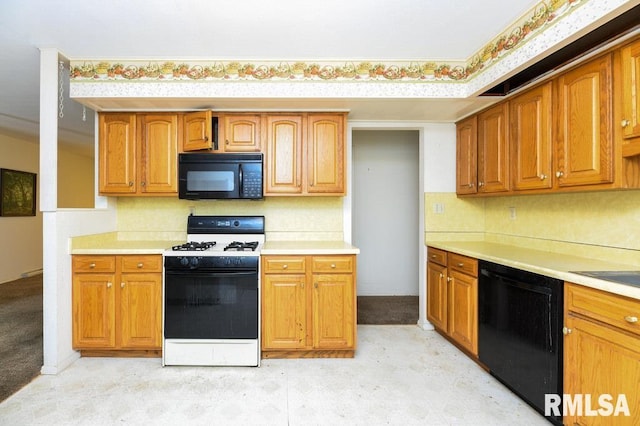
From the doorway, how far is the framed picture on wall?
549 cm

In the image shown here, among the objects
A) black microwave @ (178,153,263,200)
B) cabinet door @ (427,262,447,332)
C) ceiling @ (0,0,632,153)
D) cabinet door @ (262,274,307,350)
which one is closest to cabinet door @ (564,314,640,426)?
cabinet door @ (427,262,447,332)

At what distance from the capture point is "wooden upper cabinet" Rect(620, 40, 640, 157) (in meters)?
1.63

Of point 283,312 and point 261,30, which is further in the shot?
point 283,312

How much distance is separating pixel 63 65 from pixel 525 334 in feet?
13.0

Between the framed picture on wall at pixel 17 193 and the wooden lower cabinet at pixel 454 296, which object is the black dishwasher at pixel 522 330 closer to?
the wooden lower cabinet at pixel 454 296

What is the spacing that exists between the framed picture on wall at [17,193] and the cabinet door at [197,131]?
14.1 feet

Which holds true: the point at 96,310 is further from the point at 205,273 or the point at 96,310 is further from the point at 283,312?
the point at 283,312

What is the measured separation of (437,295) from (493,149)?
141 centimetres

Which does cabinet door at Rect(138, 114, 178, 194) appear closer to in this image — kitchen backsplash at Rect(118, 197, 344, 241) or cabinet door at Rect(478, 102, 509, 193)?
kitchen backsplash at Rect(118, 197, 344, 241)

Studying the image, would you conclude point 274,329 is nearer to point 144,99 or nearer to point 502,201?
point 144,99

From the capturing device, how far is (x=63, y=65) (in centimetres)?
262

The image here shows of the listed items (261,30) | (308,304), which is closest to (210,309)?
(308,304)

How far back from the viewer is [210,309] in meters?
2.44

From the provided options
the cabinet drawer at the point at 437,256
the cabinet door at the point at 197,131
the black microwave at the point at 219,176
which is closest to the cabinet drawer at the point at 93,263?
the black microwave at the point at 219,176
